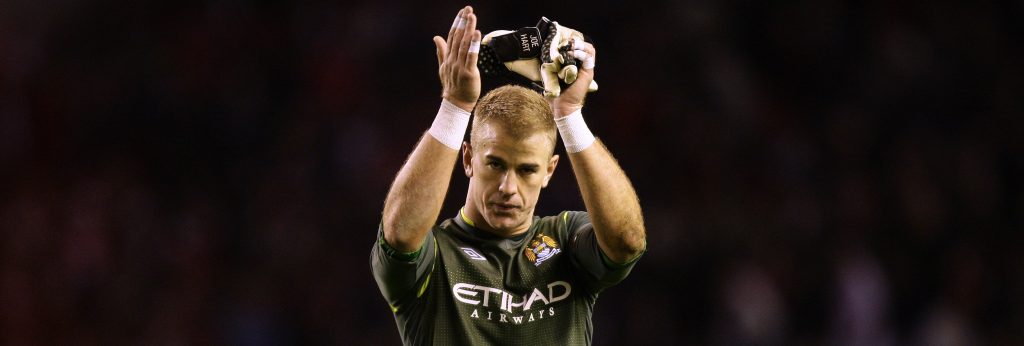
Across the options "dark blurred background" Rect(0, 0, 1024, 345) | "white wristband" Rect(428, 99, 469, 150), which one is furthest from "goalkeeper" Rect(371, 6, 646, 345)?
Result: "dark blurred background" Rect(0, 0, 1024, 345)

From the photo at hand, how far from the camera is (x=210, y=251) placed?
23.6 feet

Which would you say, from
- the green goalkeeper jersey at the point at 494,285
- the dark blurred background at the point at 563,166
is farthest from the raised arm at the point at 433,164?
the dark blurred background at the point at 563,166

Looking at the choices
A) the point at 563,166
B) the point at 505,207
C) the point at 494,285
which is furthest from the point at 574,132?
the point at 563,166

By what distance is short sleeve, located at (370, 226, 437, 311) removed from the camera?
324cm

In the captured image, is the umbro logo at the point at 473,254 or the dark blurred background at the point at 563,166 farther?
the dark blurred background at the point at 563,166

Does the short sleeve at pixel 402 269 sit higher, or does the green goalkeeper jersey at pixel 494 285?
the short sleeve at pixel 402 269

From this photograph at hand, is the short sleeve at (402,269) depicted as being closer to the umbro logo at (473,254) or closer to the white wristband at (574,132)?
the umbro logo at (473,254)

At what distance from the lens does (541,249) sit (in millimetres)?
3621

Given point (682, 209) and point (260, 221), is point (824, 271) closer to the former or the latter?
point (682, 209)

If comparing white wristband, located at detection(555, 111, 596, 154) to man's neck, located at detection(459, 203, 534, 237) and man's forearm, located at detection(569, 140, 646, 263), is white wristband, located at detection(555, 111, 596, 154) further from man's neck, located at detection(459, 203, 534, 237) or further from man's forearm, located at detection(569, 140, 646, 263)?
man's neck, located at detection(459, 203, 534, 237)

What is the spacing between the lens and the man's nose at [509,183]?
3422mm

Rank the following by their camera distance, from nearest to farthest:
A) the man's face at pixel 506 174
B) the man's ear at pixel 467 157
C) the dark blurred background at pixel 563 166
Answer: the man's face at pixel 506 174 < the man's ear at pixel 467 157 < the dark blurred background at pixel 563 166

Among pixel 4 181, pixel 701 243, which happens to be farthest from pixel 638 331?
pixel 4 181

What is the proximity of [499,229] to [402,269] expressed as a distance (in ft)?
1.44
